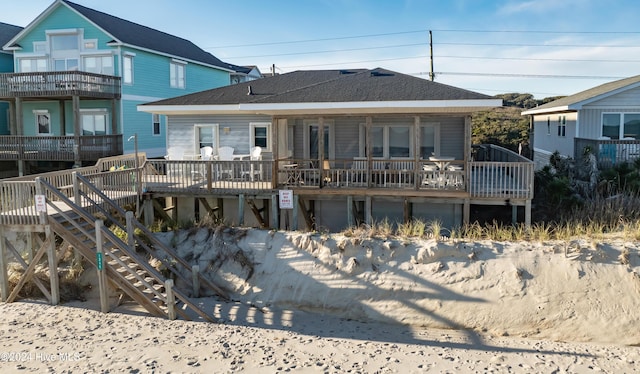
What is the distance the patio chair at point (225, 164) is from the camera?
16.1m

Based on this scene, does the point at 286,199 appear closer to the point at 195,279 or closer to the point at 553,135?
the point at 195,279

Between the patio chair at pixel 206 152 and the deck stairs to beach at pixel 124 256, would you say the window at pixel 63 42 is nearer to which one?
the patio chair at pixel 206 152

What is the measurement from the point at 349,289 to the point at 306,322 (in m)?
1.43

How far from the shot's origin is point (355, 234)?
47.4ft

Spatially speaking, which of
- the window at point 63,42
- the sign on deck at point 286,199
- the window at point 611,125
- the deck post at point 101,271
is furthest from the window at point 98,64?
the window at point 611,125

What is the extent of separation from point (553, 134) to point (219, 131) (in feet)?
52.4

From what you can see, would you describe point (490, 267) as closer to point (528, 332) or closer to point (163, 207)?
point (528, 332)

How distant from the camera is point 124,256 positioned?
13680 mm

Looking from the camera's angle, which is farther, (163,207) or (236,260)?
(163,207)

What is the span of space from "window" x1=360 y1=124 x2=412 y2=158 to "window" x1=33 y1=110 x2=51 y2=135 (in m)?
17.2

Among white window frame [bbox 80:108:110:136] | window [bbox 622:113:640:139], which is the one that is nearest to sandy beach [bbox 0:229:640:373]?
window [bbox 622:113:640:139]

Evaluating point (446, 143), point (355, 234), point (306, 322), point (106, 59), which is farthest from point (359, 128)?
point (106, 59)

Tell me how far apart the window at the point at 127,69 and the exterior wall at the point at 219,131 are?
691 cm

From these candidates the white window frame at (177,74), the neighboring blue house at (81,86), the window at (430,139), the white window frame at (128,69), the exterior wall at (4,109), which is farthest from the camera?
the white window frame at (177,74)
